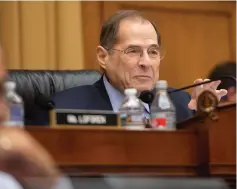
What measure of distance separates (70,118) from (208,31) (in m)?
2.49

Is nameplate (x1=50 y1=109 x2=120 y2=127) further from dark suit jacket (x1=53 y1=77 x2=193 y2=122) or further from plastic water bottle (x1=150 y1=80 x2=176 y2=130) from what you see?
dark suit jacket (x1=53 y1=77 x2=193 y2=122)

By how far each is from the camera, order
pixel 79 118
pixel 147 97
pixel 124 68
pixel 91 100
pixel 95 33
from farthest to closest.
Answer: pixel 95 33
pixel 124 68
pixel 91 100
pixel 147 97
pixel 79 118

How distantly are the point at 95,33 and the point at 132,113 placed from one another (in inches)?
73.8

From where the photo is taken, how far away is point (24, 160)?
92 cm

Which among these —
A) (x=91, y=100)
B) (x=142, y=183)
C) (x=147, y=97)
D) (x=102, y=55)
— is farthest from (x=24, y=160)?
(x=102, y=55)

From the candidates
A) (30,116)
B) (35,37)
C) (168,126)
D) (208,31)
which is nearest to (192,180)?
(168,126)

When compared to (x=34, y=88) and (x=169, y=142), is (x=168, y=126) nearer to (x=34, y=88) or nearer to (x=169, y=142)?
(x=169, y=142)

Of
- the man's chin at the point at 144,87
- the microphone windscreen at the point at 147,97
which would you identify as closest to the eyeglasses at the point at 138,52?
the man's chin at the point at 144,87

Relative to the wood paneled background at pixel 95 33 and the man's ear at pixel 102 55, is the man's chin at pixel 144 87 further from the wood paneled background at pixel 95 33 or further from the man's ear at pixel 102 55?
the wood paneled background at pixel 95 33

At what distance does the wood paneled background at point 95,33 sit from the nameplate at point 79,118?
Answer: 1.60 meters

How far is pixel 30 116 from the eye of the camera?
2.09m

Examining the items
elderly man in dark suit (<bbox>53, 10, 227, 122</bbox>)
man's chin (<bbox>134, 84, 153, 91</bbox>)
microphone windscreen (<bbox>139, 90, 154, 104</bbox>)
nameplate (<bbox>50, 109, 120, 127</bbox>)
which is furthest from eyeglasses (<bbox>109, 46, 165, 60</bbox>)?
nameplate (<bbox>50, 109, 120, 127</bbox>)

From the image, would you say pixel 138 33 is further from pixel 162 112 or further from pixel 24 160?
pixel 24 160

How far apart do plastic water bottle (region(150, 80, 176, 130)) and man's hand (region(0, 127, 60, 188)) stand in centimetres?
71
